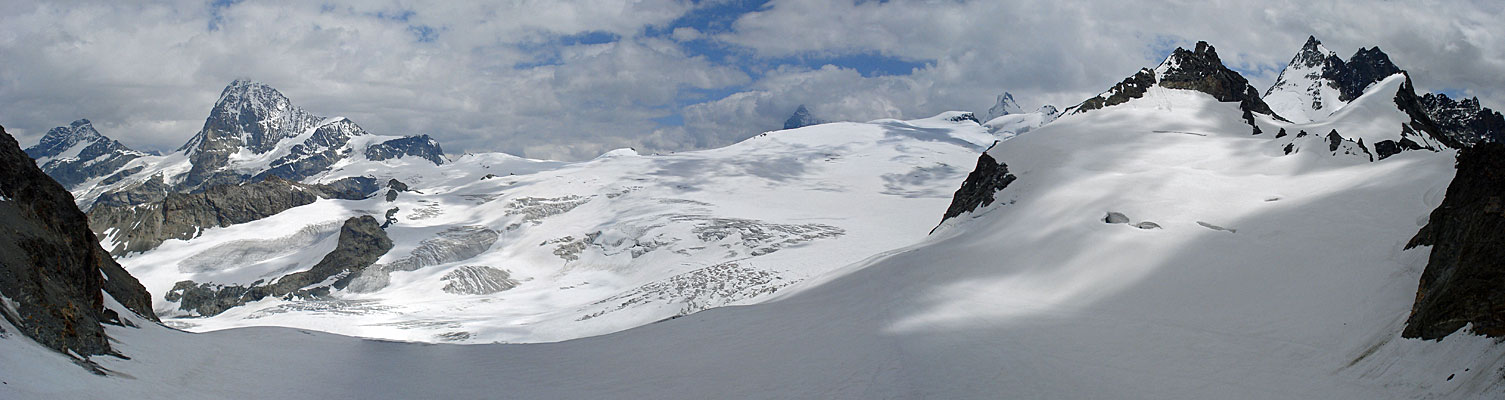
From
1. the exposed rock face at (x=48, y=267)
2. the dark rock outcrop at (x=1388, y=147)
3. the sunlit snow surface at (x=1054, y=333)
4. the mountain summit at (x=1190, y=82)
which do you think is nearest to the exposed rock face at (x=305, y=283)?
the exposed rock face at (x=48, y=267)

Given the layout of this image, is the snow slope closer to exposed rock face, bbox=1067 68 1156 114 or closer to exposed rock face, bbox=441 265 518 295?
exposed rock face, bbox=441 265 518 295

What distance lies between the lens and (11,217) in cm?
1883

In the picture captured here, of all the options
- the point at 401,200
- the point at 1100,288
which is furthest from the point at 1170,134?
the point at 401,200

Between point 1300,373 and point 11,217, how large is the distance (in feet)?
89.4

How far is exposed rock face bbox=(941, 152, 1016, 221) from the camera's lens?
46.6 m

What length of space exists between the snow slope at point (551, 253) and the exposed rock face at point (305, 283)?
1783 mm

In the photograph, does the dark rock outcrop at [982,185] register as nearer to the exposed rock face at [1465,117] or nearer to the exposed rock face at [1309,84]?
the exposed rock face at [1465,117]

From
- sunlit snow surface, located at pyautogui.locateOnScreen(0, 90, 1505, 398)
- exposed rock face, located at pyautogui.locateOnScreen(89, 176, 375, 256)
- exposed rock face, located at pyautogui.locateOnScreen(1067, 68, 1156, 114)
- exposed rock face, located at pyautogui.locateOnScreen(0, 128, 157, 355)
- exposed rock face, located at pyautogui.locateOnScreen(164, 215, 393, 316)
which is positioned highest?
exposed rock face, located at pyautogui.locateOnScreen(89, 176, 375, 256)

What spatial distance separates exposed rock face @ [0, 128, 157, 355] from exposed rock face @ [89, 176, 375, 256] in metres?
126

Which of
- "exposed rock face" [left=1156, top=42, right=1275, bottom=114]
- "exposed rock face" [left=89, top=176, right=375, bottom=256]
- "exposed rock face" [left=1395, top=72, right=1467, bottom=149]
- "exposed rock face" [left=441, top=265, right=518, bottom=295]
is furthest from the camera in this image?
"exposed rock face" [left=89, top=176, right=375, bottom=256]

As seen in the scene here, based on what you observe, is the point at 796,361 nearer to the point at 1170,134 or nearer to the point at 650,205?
the point at 1170,134

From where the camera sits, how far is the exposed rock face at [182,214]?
132m

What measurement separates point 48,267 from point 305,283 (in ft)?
310

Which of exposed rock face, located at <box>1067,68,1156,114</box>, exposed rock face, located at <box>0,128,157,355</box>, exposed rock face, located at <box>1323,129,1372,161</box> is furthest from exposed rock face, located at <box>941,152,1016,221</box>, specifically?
exposed rock face, located at <box>0,128,157,355</box>
